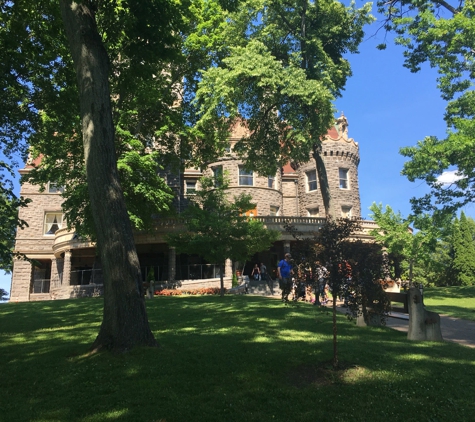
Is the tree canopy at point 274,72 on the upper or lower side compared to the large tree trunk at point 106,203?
upper

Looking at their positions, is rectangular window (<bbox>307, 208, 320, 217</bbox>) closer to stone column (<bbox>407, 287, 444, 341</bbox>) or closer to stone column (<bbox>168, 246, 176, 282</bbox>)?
stone column (<bbox>168, 246, 176, 282</bbox>)

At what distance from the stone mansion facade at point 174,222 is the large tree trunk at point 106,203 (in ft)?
65.8

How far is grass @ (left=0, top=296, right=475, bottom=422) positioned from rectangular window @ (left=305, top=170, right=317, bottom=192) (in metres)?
28.1

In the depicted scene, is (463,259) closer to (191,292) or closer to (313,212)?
(313,212)

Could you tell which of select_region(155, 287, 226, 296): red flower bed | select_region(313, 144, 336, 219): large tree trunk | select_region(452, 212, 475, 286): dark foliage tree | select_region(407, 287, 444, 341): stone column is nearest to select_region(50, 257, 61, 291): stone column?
select_region(155, 287, 226, 296): red flower bed

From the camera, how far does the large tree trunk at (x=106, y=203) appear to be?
6.95m

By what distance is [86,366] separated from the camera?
6328mm

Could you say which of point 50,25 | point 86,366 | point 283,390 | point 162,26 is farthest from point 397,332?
point 50,25

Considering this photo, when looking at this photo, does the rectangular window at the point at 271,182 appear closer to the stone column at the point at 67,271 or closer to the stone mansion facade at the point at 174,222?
the stone mansion facade at the point at 174,222

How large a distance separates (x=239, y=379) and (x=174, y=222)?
23.3 meters

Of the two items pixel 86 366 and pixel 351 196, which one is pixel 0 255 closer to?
pixel 86 366

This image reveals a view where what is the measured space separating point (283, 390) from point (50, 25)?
11.3 meters

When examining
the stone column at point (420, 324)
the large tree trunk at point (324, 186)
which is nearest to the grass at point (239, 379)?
the stone column at point (420, 324)

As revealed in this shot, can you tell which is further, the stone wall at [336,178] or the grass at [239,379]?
the stone wall at [336,178]
